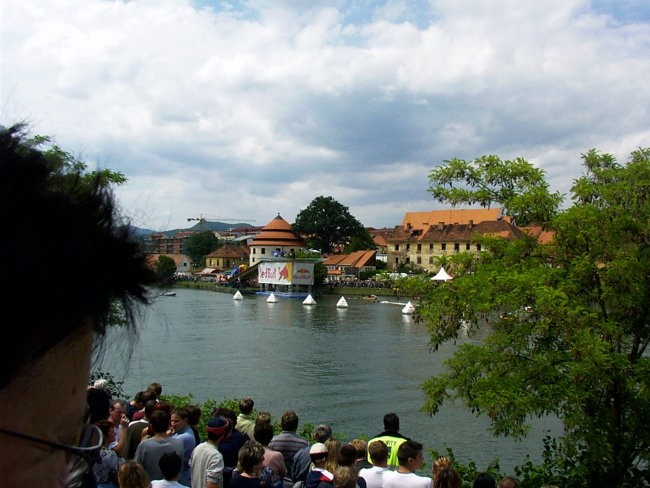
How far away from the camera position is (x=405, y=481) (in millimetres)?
5609

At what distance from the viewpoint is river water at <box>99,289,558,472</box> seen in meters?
15.3

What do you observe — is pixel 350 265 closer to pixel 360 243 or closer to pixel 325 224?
pixel 360 243

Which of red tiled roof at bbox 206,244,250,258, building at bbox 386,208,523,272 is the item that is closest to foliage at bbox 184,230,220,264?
red tiled roof at bbox 206,244,250,258

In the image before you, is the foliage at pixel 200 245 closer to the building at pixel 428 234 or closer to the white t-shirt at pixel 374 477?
the building at pixel 428 234

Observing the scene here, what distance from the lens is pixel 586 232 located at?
866cm

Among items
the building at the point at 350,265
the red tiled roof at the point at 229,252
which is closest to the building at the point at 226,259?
the red tiled roof at the point at 229,252

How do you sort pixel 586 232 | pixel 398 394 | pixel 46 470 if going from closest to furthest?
1. pixel 46 470
2. pixel 586 232
3. pixel 398 394

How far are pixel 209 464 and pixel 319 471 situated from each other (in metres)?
1.03

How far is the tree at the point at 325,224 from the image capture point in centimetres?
10919

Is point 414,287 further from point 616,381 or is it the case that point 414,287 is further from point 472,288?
point 616,381

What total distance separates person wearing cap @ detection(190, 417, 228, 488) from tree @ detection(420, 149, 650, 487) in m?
3.56

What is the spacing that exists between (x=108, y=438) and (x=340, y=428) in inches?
455

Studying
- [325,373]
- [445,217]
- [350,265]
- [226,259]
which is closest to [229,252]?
[226,259]

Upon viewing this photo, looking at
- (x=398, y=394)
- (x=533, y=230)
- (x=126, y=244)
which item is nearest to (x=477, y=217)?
(x=398, y=394)
